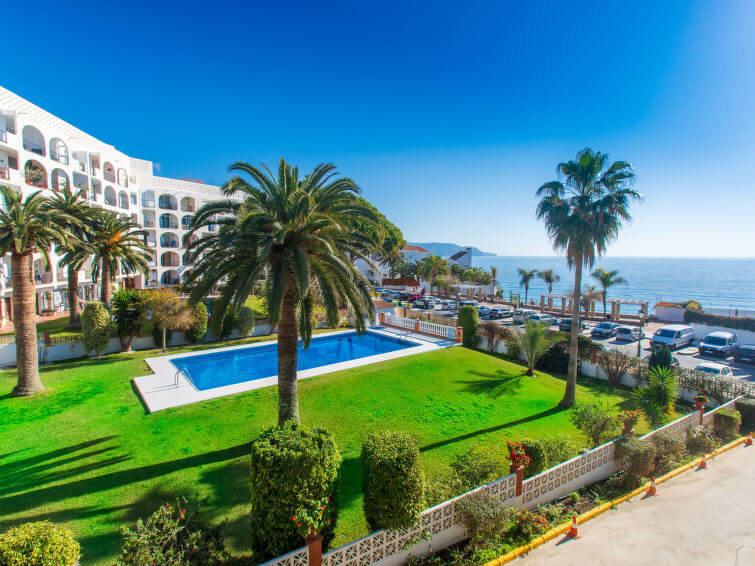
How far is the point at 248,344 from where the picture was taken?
22.0 m

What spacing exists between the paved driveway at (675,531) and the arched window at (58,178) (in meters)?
40.8

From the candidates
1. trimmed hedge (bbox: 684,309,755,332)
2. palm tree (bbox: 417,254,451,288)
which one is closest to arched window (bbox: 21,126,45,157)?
palm tree (bbox: 417,254,451,288)

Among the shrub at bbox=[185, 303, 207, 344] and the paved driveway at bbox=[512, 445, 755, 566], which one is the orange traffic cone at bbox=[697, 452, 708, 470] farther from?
the shrub at bbox=[185, 303, 207, 344]

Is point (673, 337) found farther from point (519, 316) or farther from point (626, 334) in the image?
point (519, 316)

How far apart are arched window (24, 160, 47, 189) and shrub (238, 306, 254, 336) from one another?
2007 cm

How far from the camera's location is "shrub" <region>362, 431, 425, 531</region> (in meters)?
5.86

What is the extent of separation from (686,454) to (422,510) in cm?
936

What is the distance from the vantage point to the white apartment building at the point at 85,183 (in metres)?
25.8

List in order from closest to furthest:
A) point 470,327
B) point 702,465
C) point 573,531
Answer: point 573,531, point 702,465, point 470,327

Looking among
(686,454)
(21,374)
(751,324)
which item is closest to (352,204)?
(686,454)

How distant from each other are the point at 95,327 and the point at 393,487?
1918cm

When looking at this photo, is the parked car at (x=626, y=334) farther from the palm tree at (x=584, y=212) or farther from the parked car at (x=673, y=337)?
the palm tree at (x=584, y=212)

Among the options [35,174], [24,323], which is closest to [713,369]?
[24,323]

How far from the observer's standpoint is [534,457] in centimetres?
782
